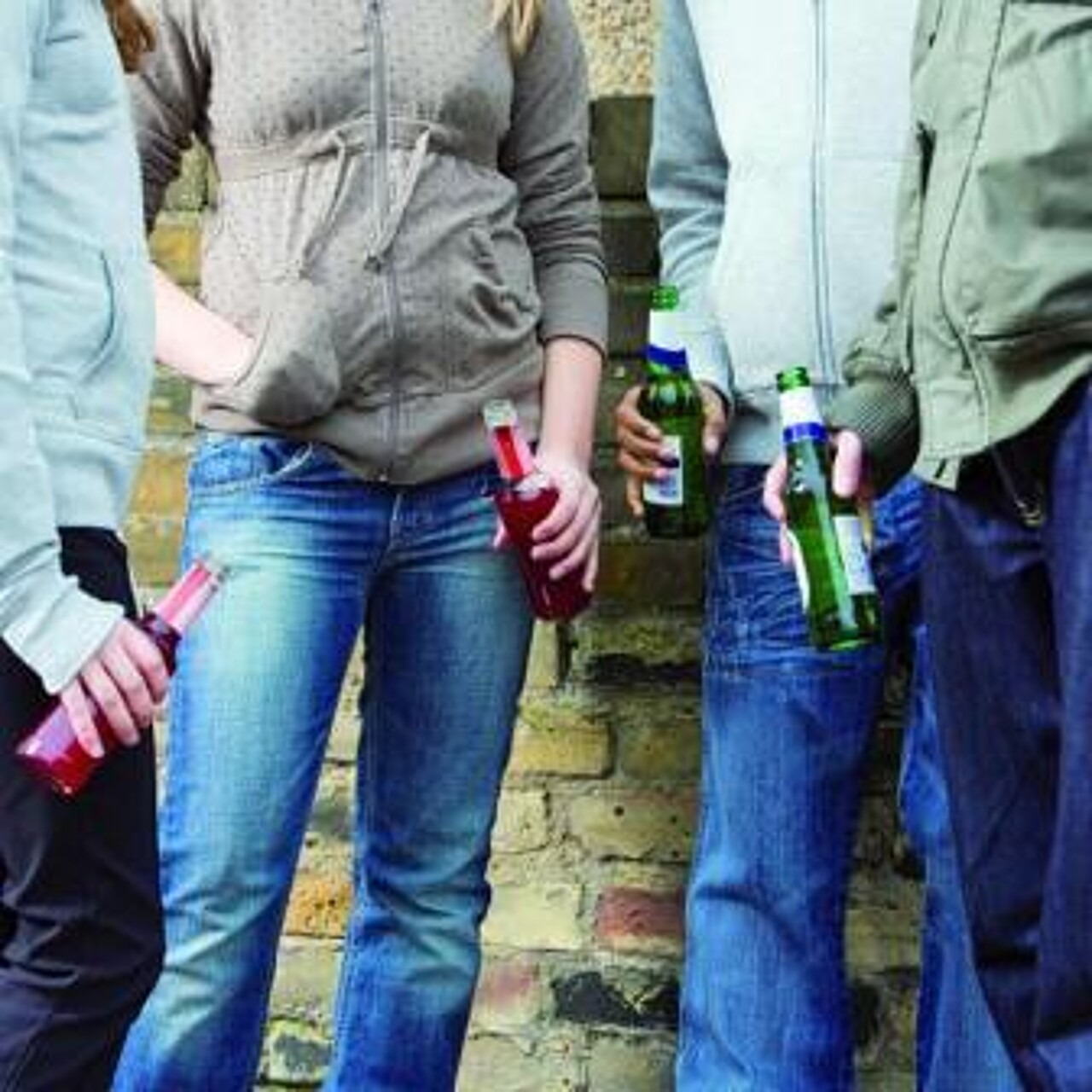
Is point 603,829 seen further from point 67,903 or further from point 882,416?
point 67,903

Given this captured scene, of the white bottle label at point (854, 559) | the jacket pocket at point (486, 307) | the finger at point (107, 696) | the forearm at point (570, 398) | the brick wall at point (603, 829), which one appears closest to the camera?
the finger at point (107, 696)

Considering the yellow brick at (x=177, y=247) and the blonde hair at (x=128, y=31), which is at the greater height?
the blonde hair at (x=128, y=31)

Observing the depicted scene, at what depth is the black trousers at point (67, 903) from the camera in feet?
6.25

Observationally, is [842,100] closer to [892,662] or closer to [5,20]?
[892,662]

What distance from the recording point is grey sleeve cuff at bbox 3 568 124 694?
186cm

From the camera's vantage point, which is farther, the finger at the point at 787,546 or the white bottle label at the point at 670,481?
the white bottle label at the point at 670,481

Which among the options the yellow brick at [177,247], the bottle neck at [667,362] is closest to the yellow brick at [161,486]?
the yellow brick at [177,247]

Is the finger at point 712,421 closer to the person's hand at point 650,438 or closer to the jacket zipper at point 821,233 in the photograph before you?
the person's hand at point 650,438

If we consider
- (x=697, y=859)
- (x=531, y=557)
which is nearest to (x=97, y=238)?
(x=531, y=557)

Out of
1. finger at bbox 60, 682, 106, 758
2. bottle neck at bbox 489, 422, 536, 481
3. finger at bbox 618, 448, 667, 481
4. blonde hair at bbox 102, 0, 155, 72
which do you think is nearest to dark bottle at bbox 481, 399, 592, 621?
bottle neck at bbox 489, 422, 536, 481

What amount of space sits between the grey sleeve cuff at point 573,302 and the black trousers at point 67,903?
796 millimetres

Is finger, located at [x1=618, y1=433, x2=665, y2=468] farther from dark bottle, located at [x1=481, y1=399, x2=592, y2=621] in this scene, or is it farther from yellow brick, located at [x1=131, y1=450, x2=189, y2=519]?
yellow brick, located at [x1=131, y1=450, x2=189, y2=519]

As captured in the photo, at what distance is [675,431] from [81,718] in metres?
0.87

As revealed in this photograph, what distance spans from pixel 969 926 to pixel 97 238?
113 centimetres
